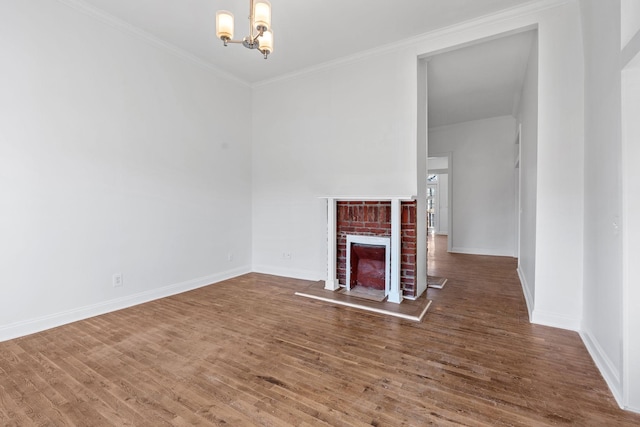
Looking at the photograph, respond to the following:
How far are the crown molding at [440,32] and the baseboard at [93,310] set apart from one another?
3.28m

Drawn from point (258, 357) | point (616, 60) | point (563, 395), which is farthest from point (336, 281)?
point (616, 60)

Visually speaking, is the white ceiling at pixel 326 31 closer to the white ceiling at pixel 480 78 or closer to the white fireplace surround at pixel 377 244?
the white ceiling at pixel 480 78

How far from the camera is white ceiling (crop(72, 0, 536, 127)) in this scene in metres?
2.88

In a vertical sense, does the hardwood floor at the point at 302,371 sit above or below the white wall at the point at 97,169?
below

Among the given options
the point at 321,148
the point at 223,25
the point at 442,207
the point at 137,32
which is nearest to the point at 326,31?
the point at 321,148

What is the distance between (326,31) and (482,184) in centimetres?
504

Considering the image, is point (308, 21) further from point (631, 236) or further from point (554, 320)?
point (554, 320)

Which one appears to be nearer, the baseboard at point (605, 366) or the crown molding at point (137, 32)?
the baseboard at point (605, 366)

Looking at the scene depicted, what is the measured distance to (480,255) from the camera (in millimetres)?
6340

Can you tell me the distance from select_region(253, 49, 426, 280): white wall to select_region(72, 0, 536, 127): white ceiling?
0.32 meters

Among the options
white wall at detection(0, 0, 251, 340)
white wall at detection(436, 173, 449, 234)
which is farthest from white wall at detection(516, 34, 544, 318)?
white wall at detection(436, 173, 449, 234)

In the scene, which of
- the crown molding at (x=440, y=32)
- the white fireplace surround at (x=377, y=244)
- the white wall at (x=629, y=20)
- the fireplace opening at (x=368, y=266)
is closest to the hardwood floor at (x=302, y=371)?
the white fireplace surround at (x=377, y=244)

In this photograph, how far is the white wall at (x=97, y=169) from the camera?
2510mm

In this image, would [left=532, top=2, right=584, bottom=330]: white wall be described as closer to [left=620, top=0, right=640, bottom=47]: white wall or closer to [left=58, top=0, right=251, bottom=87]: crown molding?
[left=620, top=0, right=640, bottom=47]: white wall
